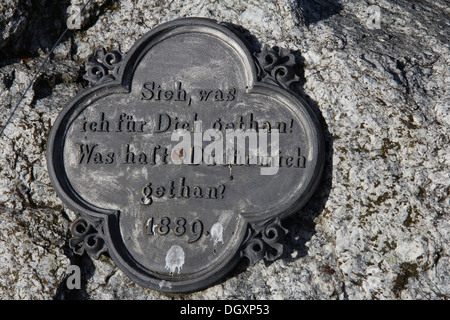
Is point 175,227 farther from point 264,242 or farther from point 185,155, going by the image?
point 264,242

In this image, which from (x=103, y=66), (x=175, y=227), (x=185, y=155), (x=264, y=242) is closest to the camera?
(x=264, y=242)

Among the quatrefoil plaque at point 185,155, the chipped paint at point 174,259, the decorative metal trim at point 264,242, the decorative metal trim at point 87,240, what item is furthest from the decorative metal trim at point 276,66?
the decorative metal trim at point 87,240

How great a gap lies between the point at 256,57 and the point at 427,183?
148cm

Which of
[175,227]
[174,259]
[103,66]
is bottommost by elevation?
[174,259]

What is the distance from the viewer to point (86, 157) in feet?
12.4

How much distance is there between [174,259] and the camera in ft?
11.5

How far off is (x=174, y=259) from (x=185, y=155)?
2.41 ft

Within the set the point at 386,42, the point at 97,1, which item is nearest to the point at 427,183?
the point at 386,42

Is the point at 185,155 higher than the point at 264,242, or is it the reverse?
the point at 185,155

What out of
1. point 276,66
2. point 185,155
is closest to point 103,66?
point 185,155

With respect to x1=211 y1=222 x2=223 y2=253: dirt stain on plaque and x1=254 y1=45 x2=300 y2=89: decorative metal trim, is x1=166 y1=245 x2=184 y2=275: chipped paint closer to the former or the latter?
x1=211 y1=222 x2=223 y2=253: dirt stain on plaque

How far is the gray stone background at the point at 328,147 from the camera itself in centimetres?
341

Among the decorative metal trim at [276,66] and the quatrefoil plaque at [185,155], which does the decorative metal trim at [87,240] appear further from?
the decorative metal trim at [276,66]

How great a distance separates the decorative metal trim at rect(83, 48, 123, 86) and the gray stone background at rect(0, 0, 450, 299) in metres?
0.21
